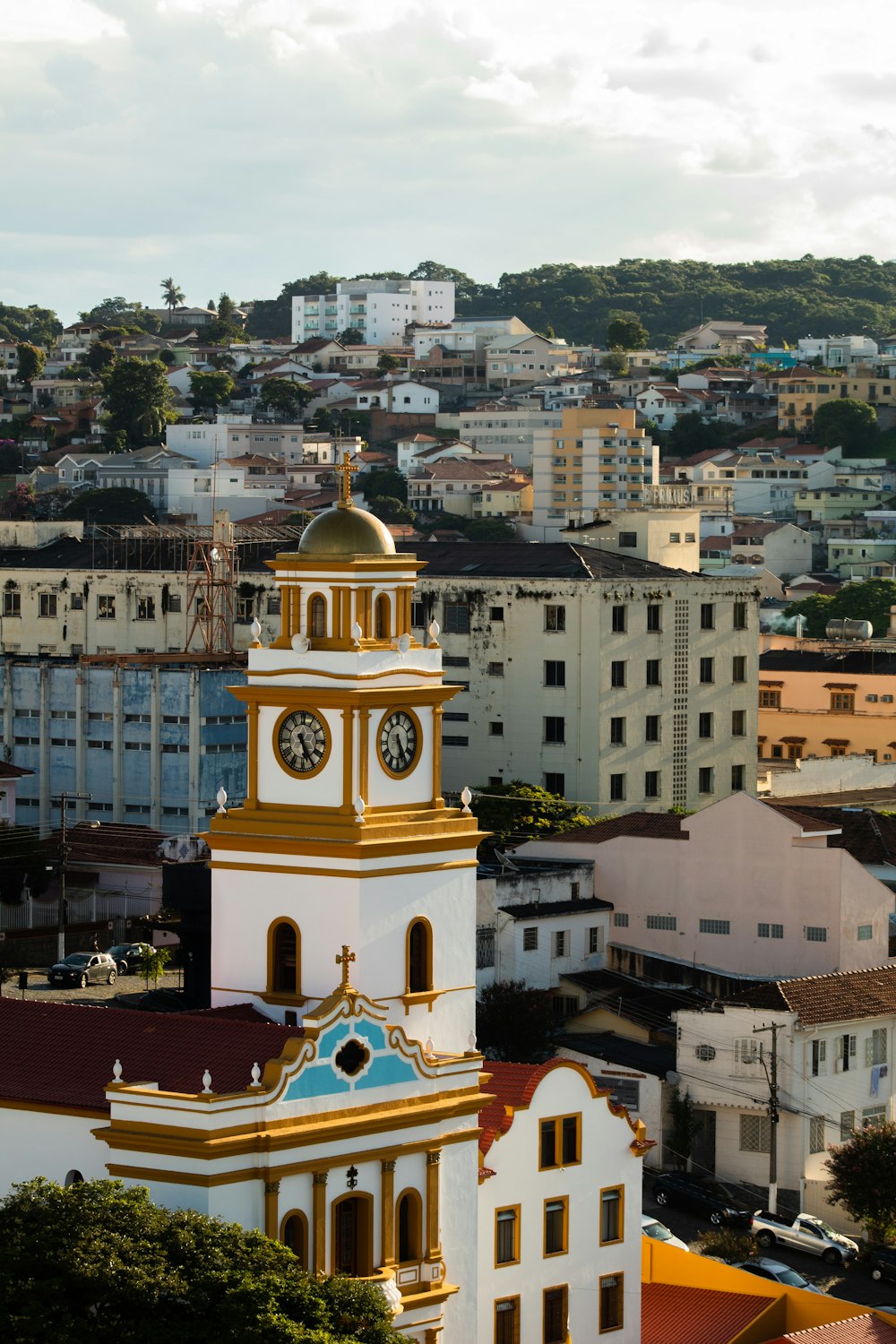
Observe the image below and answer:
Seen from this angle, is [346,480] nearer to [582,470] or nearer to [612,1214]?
[612,1214]

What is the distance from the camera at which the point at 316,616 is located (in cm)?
4362

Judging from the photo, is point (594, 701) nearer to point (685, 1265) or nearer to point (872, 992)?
point (872, 992)

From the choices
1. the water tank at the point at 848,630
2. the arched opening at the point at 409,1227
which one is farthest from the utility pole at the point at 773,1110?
the water tank at the point at 848,630

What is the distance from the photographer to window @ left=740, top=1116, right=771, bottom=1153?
205 feet

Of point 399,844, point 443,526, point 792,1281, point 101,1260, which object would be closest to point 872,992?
point 792,1281

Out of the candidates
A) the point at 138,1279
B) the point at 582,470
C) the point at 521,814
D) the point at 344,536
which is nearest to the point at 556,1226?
the point at 138,1279

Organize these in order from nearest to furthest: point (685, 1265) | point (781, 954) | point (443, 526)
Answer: point (685, 1265)
point (781, 954)
point (443, 526)

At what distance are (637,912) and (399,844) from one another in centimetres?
3135

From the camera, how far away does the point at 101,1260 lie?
1457 inches

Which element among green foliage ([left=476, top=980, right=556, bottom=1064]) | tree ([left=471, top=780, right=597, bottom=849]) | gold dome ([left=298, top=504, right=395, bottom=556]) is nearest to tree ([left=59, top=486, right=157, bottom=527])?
tree ([left=471, top=780, right=597, bottom=849])

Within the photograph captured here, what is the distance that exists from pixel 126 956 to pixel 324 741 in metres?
27.8

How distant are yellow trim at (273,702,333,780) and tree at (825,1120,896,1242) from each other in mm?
20370

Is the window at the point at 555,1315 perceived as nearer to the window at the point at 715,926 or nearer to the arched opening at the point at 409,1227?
the arched opening at the point at 409,1227

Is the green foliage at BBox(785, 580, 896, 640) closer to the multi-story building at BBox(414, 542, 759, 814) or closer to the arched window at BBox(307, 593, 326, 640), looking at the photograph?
the multi-story building at BBox(414, 542, 759, 814)
